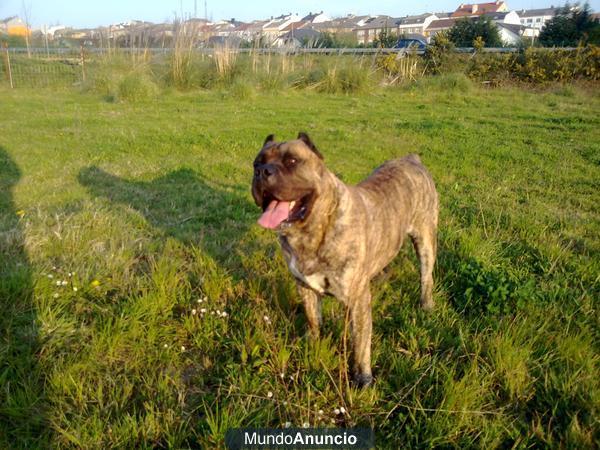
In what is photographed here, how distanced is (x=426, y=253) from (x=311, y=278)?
132 centimetres

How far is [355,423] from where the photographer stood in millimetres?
2605

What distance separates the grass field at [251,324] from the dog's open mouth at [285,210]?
0.86 meters

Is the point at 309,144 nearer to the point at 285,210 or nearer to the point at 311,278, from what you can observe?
the point at 285,210

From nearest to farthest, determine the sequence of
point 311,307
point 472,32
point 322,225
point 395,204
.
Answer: point 322,225 < point 311,307 < point 395,204 < point 472,32

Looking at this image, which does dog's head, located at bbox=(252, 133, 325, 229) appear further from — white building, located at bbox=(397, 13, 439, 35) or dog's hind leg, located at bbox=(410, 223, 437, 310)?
white building, located at bbox=(397, 13, 439, 35)

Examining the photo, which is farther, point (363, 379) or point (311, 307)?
point (311, 307)

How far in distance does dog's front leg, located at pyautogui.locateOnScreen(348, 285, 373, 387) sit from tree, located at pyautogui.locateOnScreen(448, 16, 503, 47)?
26426 mm

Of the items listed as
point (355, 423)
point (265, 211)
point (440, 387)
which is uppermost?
point (265, 211)

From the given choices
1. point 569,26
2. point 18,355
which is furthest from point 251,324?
point 569,26

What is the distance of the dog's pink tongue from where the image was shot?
105 inches

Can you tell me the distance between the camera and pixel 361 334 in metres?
2.94

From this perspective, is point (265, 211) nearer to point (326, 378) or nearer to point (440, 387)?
point (326, 378)

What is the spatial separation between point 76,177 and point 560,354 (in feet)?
21.2

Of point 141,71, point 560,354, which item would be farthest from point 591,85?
point 560,354
